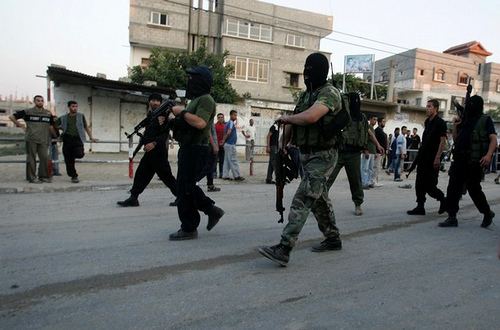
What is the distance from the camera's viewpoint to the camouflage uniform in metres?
3.61

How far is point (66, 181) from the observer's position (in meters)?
8.98

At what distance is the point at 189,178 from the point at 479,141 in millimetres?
3899

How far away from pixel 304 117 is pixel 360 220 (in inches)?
113

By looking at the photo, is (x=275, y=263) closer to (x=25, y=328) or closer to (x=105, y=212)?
(x=25, y=328)

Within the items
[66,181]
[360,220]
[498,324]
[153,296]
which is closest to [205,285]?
[153,296]

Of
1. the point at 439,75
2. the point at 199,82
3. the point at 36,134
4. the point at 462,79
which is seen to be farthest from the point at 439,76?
the point at 199,82

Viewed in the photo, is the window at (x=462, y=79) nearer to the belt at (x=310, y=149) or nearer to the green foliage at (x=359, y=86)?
the green foliage at (x=359, y=86)

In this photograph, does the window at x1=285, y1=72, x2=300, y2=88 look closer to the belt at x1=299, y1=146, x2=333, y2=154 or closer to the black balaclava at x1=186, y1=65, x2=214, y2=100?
the black balaclava at x1=186, y1=65, x2=214, y2=100

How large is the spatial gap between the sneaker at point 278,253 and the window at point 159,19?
27.5 m

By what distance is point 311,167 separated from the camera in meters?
3.76

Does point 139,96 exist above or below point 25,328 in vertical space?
above

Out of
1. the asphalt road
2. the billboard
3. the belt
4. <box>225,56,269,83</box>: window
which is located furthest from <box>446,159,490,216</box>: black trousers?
the billboard

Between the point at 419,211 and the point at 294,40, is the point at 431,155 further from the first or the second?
the point at 294,40

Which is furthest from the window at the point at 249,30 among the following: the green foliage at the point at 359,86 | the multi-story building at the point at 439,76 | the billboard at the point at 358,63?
the multi-story building at the point at 439,76
